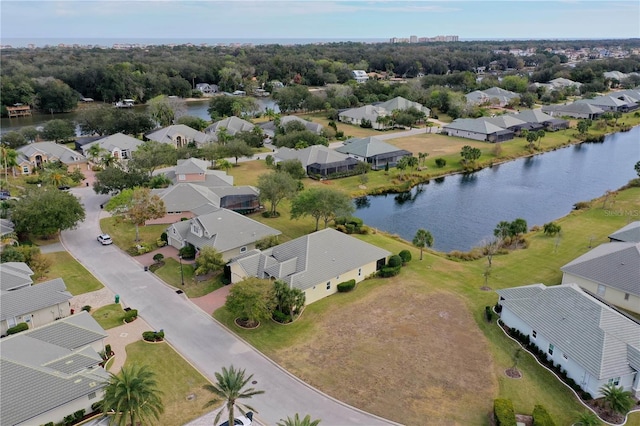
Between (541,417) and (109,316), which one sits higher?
(541,417)

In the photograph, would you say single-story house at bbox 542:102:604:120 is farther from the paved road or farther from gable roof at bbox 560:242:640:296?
the paved road

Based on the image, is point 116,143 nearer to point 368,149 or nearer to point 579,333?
point 368,149

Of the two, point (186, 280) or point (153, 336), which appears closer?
point (153, 336)

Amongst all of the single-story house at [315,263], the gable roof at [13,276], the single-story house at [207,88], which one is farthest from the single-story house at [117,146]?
the single-story house at [207,88]

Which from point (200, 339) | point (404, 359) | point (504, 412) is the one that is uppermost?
point (504, 412)

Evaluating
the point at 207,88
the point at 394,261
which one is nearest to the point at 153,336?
the point at 394,261

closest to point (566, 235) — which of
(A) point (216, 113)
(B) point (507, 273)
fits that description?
(B) point (507, 273)

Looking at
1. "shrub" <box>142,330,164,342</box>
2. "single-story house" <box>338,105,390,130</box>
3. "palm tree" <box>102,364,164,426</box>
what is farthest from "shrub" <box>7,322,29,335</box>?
"single-story house" <box>338,105,390,130</box>
